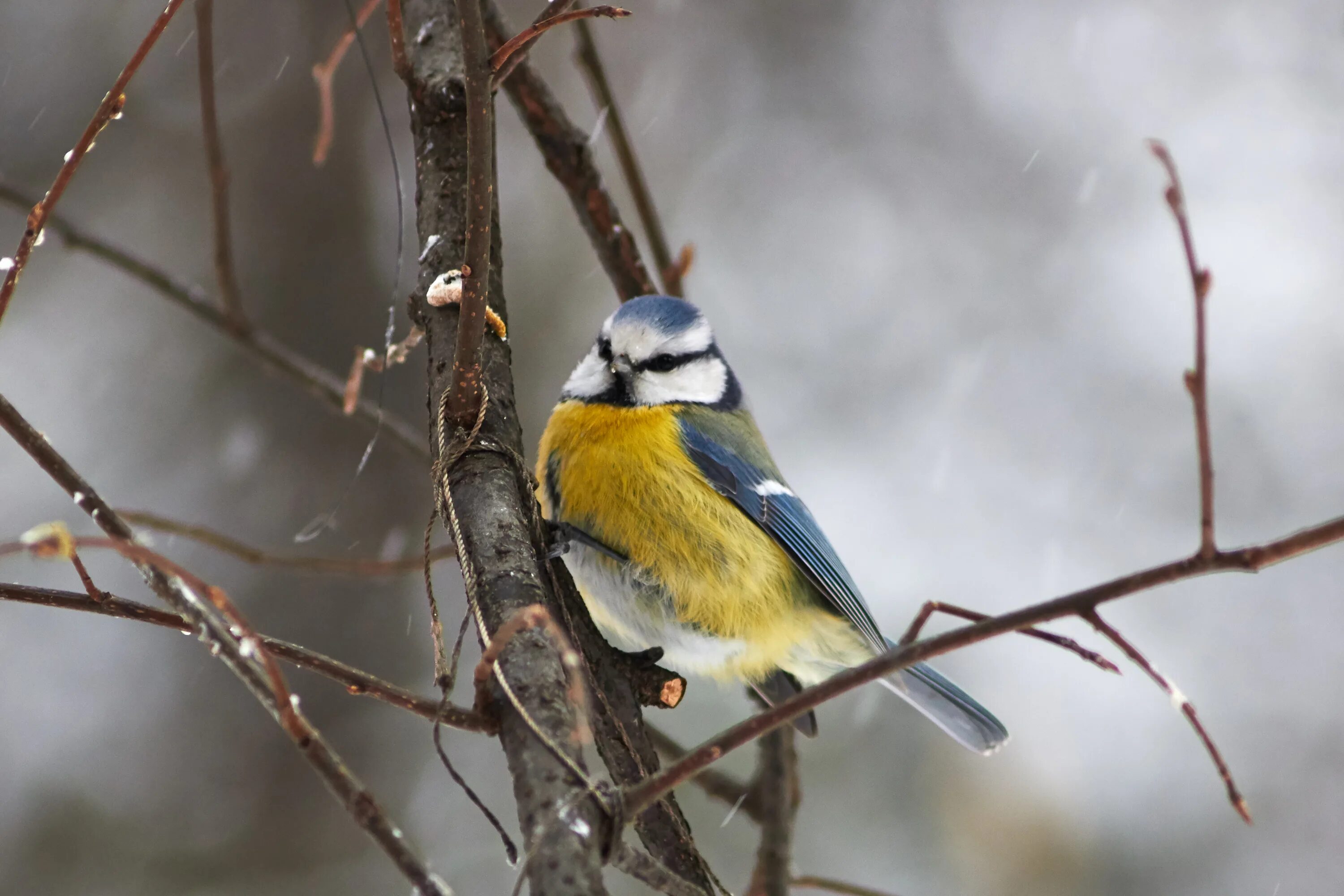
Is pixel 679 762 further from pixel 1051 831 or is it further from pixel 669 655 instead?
pixel 1051 831

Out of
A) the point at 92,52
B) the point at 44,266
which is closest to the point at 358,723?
the point at 44,266

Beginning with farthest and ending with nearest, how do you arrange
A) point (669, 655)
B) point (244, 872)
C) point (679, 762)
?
point (244, 872)
point (669, 655)
point (679, 762)

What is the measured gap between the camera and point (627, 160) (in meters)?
2.54

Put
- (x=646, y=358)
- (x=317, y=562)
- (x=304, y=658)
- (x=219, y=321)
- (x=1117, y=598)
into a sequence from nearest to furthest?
1. (x=1117, y=598)
2. (x=304, y=658)
3. (x=317, y=562)
4. (x=219, y=321)
5. (x=646, y=358)

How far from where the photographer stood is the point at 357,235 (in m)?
4.07

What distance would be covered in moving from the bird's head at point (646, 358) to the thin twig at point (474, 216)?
1058mm

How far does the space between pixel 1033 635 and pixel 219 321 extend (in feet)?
6.94

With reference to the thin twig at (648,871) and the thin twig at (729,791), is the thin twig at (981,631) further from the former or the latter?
the thin twig at (729,791)

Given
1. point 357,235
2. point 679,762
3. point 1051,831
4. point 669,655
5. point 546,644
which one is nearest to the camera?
point 679,762

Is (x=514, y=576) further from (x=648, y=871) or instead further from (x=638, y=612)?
(x=638, y=612)

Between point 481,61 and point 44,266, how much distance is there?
3.78 metres

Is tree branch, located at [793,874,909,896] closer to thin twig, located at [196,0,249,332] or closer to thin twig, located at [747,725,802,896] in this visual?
thin twig, located at [747,725,802,896]

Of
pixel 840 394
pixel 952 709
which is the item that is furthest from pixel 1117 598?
pixel 840 394

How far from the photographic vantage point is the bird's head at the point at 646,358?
2561 millimetres
